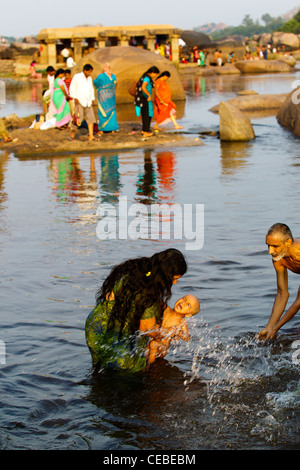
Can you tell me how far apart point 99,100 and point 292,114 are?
460 centimetres

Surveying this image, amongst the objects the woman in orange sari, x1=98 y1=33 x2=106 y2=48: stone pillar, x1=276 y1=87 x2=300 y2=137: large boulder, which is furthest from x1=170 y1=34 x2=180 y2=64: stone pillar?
the woman in orange sari

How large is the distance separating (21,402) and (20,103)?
986 inches

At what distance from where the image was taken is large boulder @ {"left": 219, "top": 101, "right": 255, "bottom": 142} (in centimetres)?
1648

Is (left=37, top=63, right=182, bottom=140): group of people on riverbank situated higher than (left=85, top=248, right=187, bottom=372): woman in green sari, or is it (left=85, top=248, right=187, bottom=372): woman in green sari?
(left=37, top=63, right=182, bottom=140): group of people on riverbank

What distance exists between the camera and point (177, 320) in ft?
17.5

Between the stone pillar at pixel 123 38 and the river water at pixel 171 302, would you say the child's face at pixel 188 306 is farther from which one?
the stone pillar at pixel 123 38

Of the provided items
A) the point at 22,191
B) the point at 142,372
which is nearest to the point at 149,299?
the point at 142,372

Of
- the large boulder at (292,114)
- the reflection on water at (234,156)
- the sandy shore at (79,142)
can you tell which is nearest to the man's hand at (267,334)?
the reflection on water at (234,156)

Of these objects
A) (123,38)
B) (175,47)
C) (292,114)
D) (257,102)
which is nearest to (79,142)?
(292,114)

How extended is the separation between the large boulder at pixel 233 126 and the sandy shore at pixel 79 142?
24.6 inches

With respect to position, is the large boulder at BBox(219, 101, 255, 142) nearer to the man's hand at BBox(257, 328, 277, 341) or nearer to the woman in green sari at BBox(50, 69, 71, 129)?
the woman in green sari at BBox(50, 69, 71, 129)

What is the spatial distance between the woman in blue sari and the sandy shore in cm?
24

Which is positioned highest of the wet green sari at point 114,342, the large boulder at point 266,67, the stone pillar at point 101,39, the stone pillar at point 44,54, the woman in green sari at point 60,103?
the stone pillar at point 101,39

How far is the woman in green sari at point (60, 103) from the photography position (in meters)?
17.0
